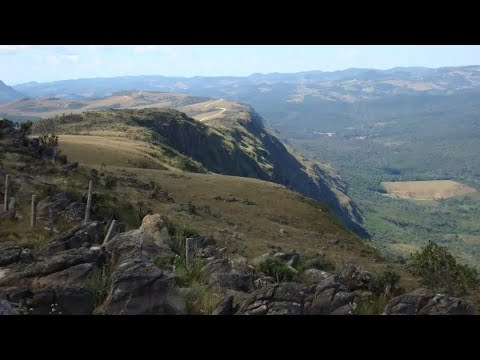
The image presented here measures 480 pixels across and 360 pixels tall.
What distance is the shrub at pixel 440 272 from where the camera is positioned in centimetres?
2250

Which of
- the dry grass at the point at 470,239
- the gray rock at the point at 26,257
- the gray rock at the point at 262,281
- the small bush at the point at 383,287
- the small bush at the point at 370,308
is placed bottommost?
the dry grass at the point at 470,239

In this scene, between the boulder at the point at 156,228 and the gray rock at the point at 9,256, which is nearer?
the gray rock at the point at 9,256

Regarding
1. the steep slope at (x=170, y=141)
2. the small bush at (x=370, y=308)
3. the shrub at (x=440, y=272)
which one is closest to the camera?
the small bush at (x=370, y=308)

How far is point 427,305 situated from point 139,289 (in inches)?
236

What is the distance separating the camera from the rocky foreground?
7.86 meters

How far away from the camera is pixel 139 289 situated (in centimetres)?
810

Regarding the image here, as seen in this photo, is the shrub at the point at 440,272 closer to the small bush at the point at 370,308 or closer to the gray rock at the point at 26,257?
the small bush at the point at 370,308

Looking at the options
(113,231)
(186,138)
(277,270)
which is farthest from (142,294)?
(186,138)

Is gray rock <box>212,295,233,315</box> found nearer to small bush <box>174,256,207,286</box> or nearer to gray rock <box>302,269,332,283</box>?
small bush <box>174,256,207,286</box>

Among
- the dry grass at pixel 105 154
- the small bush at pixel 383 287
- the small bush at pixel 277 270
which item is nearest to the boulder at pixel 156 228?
the small bush at pixel 277 270

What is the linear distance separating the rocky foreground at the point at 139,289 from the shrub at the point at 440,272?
39.1 feet

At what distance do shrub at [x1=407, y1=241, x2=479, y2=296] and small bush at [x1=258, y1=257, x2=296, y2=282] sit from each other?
7.96 meters

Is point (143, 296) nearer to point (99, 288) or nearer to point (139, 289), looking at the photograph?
point (139, 289)
